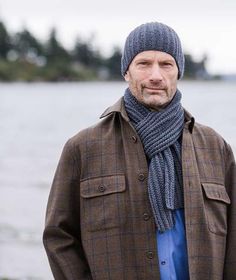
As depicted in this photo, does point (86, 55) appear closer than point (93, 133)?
No

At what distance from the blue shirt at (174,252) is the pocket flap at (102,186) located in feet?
0.96

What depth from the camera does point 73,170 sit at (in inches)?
140

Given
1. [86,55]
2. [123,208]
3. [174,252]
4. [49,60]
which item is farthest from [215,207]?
[86,55]

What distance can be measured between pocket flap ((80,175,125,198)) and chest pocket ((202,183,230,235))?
16.4 inches

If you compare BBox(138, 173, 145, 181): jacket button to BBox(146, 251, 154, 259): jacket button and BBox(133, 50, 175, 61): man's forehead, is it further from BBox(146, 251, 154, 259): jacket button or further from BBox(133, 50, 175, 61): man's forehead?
BBox(133, 50, 175, 61): man's forehead

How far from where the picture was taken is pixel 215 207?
11.6ft

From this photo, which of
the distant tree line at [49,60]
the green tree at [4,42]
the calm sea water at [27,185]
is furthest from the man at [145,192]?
the green tree at [4,42]

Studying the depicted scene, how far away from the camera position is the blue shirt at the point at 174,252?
3387 mm

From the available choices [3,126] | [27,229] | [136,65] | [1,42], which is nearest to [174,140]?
[136,65]

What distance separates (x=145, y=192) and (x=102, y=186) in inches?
8.4

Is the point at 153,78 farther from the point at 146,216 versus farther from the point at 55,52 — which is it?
the point at 55,52

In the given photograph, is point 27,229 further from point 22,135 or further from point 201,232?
point 22,135

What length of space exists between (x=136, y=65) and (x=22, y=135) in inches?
1336

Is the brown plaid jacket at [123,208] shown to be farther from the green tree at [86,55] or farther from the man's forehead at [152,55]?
the green tree at [86,55]
